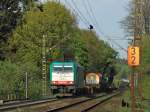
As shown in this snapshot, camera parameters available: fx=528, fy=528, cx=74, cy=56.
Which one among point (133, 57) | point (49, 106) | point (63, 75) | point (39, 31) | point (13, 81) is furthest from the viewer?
point (39, 31)

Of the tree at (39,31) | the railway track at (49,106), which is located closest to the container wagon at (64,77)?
the railway track at (49,106)

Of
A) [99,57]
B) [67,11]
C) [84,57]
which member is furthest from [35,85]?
[99,57]

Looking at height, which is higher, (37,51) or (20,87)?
(37,51)

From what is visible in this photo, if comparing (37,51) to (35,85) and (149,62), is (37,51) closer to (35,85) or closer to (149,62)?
(35,85)

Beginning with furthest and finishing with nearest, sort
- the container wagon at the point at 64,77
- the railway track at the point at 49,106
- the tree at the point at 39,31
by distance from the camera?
1. the tree at the point at 39,31
2. the container wagon at the point at 64,77
3. the railway track at the point at 49,106

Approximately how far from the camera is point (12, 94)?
51094 mm

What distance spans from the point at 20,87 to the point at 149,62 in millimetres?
14888

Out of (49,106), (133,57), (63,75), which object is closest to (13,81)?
(63,75)

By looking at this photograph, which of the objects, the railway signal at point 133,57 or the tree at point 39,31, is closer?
the railway signal at point 133,57

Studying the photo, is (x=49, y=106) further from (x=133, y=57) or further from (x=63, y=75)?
(x=63, y=75)

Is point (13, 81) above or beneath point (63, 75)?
beneath

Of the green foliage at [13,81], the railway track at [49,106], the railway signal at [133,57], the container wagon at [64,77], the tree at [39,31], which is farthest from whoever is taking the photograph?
the tree at [39,31]

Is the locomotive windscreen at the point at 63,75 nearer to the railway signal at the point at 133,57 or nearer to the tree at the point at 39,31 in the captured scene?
the tree at the point at 39,31

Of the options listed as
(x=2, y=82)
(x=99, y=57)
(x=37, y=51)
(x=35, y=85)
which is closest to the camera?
(x=2, y=82)
